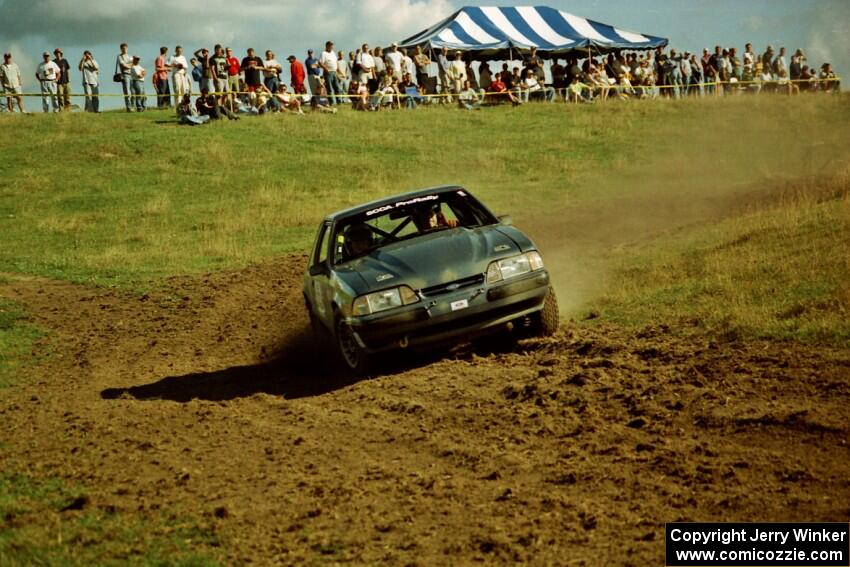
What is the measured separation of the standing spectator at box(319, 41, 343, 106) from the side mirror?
2200cm

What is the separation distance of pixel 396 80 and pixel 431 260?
84.9 feet

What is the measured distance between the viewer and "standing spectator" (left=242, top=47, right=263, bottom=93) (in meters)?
30.3

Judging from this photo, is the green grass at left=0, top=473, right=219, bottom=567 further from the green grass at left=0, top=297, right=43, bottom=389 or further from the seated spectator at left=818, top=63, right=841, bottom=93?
the seated spectator at left=818, top=63, right=841, bottom=93

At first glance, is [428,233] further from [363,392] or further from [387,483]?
[387,483]

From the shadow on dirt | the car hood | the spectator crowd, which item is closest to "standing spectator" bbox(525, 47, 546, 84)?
the spectator crowd

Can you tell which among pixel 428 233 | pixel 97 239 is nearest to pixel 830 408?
pixel 428 233

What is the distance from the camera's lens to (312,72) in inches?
1277

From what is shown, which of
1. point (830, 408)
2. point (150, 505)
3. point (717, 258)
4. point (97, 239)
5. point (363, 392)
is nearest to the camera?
point (150, 505)

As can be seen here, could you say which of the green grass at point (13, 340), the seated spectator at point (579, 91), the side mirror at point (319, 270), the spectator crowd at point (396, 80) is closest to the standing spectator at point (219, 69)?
the spectator crowd at point (396, 80)

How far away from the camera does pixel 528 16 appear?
41656mm

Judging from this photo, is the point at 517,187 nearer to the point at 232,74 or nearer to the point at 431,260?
the point at 232,74

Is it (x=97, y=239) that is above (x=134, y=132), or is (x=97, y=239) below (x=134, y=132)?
below

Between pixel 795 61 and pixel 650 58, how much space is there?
5724mm

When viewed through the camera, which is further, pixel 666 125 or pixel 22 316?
pixel 666 125
